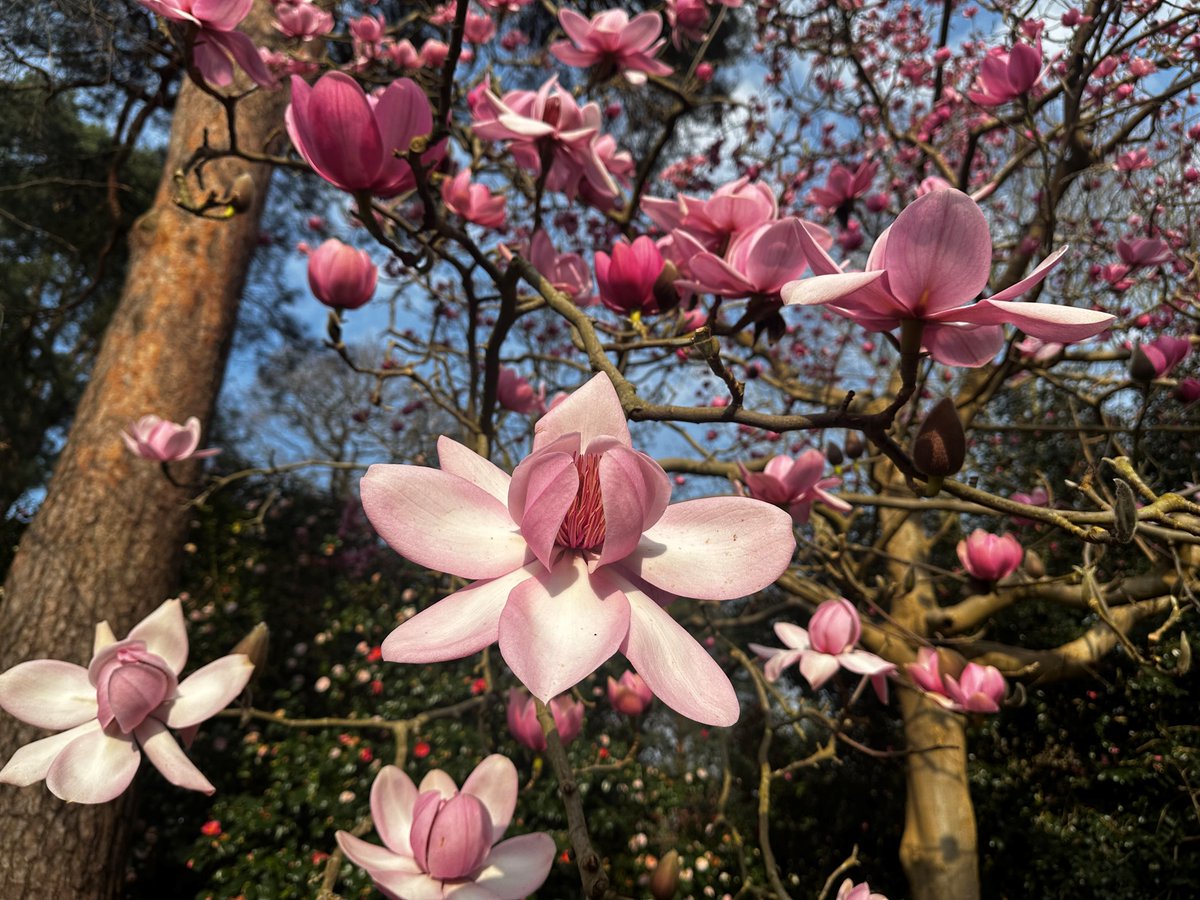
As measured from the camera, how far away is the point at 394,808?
73 centimetres

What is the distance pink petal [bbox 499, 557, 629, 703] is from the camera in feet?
1.16

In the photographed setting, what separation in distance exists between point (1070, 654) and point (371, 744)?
9.77 ft

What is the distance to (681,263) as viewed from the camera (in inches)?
30.8

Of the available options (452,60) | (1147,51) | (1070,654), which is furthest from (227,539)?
(1147,51)

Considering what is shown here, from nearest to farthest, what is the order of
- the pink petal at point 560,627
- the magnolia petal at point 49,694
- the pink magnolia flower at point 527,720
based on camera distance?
the pink petal at point 560,627 < the magnolia petal at point 49,694 < the pink magnolia flower at point 527,720

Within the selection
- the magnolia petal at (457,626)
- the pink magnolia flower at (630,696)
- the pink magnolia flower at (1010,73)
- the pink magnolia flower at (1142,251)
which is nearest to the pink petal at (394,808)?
the magnolia petal at (457,626)

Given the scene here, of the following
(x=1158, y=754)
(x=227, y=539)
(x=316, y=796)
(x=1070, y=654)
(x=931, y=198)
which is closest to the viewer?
(x=931, y=198)

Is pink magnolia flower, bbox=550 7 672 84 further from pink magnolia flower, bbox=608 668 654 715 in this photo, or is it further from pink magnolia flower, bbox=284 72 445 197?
pink magnolia flower, bbox=608 668 654 715

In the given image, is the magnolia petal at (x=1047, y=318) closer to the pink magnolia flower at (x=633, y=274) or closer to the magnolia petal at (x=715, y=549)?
the magnolia petal at (x=715, y=549)

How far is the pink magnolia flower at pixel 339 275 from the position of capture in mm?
885

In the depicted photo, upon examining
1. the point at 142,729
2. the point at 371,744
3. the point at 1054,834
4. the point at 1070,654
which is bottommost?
the point at 371,744

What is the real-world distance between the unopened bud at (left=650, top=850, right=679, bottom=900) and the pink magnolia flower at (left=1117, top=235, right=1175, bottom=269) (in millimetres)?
1662

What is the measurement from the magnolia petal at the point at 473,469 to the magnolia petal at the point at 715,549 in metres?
0.10

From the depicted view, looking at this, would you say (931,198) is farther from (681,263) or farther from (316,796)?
(316,796)
